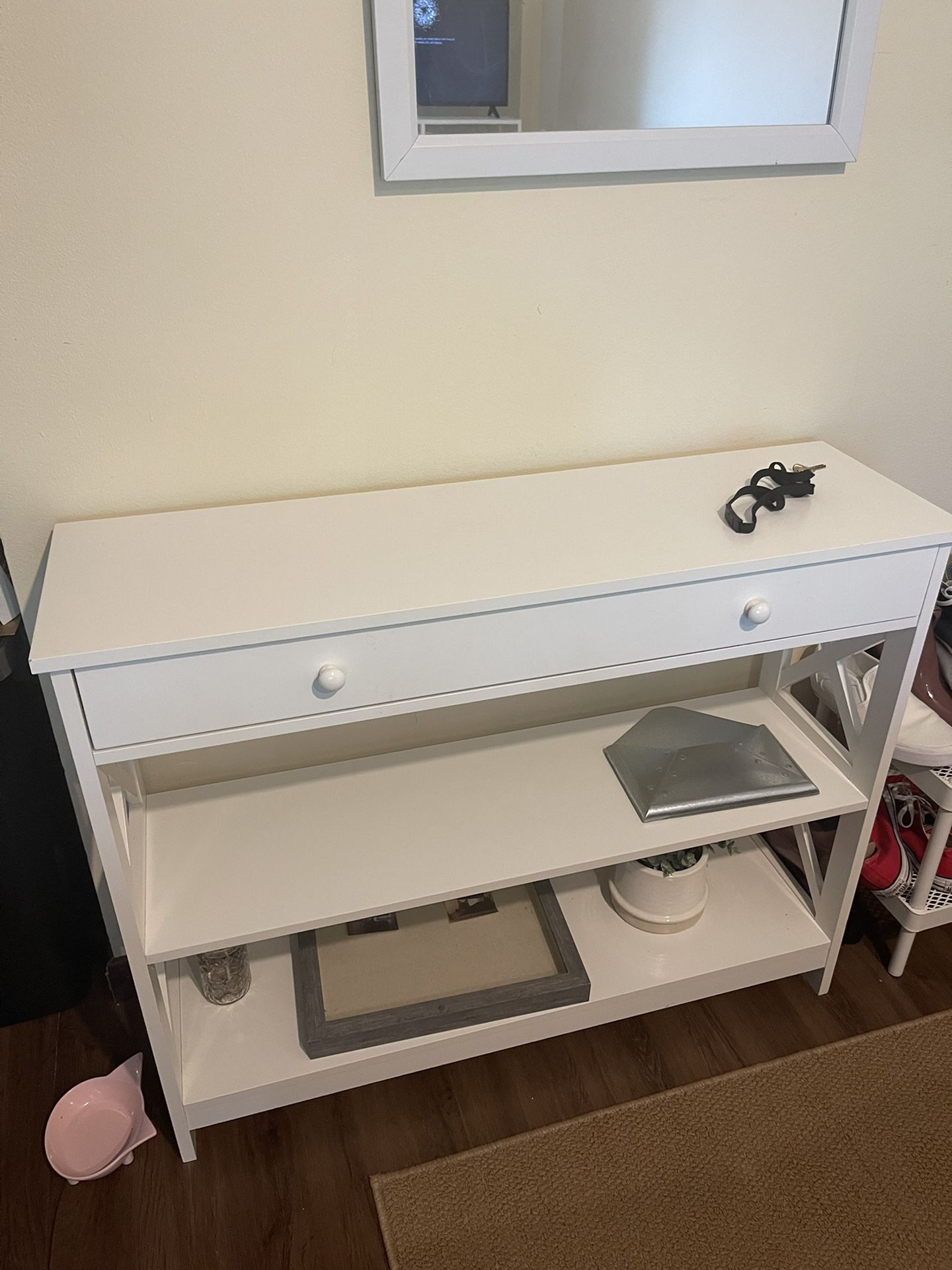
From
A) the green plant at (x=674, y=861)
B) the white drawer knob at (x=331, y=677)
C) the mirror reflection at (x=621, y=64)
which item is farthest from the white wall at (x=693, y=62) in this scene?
the green plant at (x=674, y=861)

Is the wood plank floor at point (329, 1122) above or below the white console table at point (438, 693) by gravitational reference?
below

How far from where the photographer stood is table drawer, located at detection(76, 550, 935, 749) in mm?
1021

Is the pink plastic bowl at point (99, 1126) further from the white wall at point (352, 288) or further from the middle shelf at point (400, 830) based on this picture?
the white wall at point (352, 288)

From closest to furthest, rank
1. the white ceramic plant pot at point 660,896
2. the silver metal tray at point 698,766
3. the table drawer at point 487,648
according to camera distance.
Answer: the table drawer at point 487,648 → the silver metal tray at point 698,766 → the white ceramic plant pot at point 660,896

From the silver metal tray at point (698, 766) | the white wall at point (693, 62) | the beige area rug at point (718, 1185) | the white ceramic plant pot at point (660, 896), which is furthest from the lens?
the white ceramic plant pot at point (660, 896)

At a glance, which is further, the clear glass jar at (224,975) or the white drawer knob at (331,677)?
the clear glass jar at (224,975)

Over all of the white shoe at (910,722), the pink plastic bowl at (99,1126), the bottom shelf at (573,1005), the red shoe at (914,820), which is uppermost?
the white shoe at (910,722)

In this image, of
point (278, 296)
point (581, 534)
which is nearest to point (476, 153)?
point (278, 296)

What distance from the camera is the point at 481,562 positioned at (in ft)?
3.72

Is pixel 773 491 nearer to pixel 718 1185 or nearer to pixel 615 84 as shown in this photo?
pixel 615 84

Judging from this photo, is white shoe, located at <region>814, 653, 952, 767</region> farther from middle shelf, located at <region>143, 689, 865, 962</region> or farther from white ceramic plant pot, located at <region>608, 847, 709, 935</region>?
white ceramic plant pot, located at <region>608, 847, 709, 935</region>

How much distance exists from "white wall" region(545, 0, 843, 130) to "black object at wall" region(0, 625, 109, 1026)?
1.03 m

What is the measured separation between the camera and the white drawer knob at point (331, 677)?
1.04 meters

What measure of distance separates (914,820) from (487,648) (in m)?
0.93
